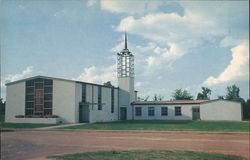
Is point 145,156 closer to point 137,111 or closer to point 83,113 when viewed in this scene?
point 83,113

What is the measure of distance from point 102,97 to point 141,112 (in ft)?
26.3

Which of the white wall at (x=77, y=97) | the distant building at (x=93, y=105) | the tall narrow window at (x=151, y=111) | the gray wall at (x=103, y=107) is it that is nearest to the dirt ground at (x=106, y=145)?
the distant building at (x=93, y=105)

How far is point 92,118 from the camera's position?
107 ft

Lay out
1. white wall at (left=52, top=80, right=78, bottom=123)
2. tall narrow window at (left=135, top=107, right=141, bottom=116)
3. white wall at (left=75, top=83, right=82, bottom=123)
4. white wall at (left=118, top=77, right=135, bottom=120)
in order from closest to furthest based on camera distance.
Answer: white wall at (left=52, top=80, right=78, bottom=123) → white wall at (left=75, top=83, right=82, bottom=123) → white wall at (left=118, top=77, right=135, bottom=120) → tall narrow window at (left=135, top=107, right=141, bottom=116)

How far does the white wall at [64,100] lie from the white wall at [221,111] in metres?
17.6

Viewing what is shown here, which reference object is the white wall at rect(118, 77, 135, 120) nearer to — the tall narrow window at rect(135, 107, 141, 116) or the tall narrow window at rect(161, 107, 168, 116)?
the tall narrow window at rect(135, 107, 141, 116)

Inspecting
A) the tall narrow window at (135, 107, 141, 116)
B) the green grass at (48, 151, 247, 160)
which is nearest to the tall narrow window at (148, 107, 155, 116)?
the tall narrow window at (135, 107, 141, 116)

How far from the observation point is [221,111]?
37.6 m

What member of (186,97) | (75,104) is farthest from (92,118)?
(186,97)

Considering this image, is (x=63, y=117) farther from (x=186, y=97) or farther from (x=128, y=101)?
(x=186, y=97)

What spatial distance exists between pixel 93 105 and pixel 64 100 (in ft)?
13.5

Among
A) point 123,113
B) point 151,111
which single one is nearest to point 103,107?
point 123,113

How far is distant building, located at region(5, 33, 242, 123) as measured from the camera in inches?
1213

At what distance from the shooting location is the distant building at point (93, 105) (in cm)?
3081
